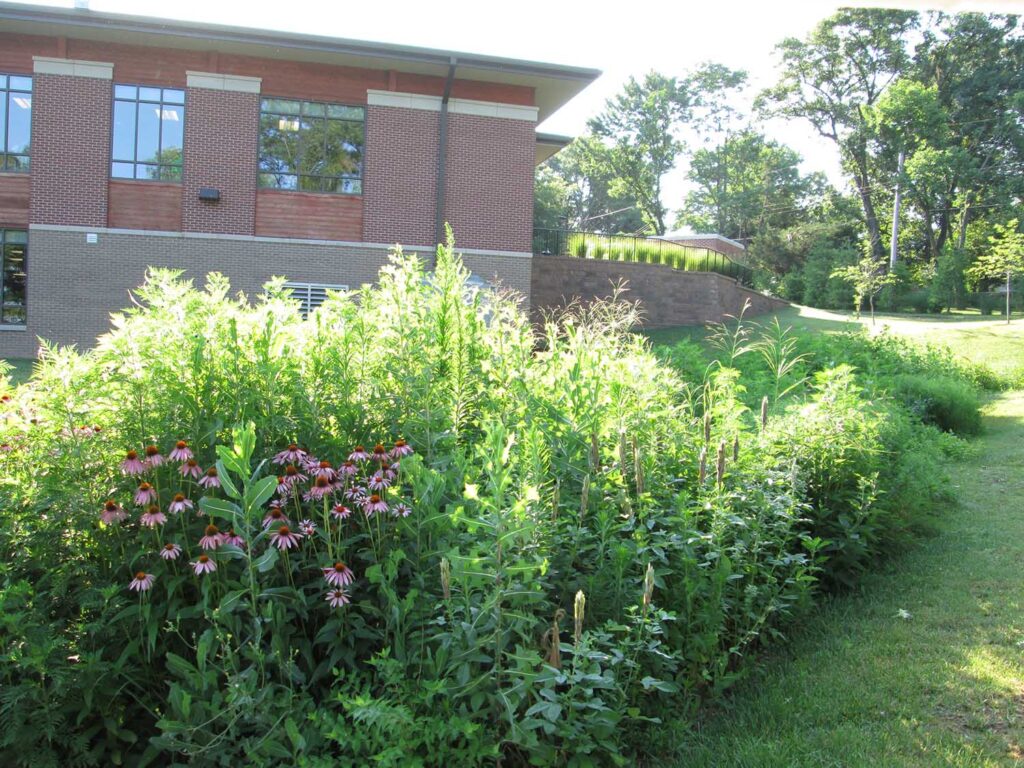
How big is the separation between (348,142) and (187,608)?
19296 millimetres

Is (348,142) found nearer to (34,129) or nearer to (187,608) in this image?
(34,129)

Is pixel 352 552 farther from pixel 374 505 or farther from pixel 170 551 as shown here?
pixel 170 551

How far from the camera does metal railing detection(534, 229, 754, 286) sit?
2752 centimetres

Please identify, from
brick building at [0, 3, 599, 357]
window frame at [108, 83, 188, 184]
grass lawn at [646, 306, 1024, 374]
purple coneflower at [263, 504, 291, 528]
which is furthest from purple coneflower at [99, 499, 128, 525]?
window frame at [108, 83, 188, 184]

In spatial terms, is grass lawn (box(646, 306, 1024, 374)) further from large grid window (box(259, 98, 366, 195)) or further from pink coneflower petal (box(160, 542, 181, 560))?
pink coneflower petal (box(160, 542, 181, 560))

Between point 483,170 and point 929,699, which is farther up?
point 483,170

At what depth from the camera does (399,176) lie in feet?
68.0

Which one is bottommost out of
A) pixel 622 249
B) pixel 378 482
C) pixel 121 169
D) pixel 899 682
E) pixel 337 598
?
pixel 899 682

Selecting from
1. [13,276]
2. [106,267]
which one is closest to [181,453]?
[106,267]

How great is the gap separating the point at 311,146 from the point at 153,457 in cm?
1890

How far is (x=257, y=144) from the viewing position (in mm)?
20016

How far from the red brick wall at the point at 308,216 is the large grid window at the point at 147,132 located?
2.17 metres

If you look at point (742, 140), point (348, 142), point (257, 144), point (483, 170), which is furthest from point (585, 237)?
point (742, 140)

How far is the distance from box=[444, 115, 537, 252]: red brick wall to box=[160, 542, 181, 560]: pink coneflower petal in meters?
18.3
